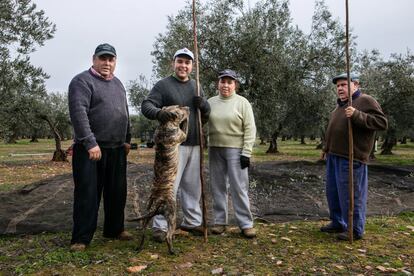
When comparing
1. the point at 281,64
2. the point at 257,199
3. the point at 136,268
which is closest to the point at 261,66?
the point at 281,64

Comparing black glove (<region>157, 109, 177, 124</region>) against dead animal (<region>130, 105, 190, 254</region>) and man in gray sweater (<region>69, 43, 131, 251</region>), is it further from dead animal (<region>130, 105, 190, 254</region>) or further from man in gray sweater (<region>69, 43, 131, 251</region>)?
man in gray sweater (<region>69, 43, 131, 251</region>)

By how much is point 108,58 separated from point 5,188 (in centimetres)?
764

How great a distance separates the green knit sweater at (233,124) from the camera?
5.79m

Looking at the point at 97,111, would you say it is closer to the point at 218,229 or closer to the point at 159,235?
the point at 159,235

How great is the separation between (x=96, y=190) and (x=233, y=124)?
230 cm

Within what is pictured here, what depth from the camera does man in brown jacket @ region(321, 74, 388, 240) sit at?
5.60m

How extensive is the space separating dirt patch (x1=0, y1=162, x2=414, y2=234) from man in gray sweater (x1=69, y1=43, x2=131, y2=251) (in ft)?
4.04

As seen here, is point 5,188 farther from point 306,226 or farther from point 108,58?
point 306,226

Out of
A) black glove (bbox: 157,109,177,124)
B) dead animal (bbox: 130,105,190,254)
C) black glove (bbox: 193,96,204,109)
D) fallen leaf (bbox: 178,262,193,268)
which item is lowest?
fallen leaf (bbox: 178,262,193,268)

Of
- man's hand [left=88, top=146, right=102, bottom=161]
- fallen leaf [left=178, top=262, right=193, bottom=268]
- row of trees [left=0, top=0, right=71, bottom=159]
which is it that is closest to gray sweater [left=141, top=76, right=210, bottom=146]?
man's hand [left=88, top=146, right=102, bottom=161]

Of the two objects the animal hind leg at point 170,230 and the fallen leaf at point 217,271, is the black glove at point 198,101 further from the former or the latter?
the fallen leaf at point 217,271

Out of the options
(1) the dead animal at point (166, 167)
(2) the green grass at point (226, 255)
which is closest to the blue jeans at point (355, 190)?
(2) the green grass at point (226, 255)

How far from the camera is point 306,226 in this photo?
262 inches

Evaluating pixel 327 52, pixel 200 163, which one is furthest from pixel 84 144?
pixel 327 52
